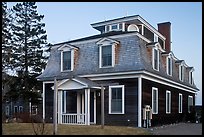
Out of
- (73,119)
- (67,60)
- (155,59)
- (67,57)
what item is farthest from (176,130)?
(67,57)

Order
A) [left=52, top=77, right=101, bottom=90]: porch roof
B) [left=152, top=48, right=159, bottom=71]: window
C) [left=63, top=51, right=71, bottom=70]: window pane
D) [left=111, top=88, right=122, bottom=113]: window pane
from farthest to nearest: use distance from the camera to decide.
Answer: [left=63, top=51, right=71, bottom=70]: window pane
[left=152, top=48, right=159, bottom=71]: window
[left=111, top=88, right=122, bottom=113]: window pane
[left=52, top=77, right=101, bottom=90]: porch roof

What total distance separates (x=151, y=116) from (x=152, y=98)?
156 cm

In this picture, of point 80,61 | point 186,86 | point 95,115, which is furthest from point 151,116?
point 186,86

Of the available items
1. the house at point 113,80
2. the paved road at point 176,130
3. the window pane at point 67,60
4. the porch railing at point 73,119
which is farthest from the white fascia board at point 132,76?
the paved road at point 176,130

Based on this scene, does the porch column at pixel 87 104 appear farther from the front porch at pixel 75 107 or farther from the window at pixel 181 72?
the window at pixel 181 72

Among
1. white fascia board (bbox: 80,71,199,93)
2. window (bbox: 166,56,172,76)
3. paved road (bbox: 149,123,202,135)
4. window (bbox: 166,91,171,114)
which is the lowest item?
paved road (bbox: 149,123,202,135)

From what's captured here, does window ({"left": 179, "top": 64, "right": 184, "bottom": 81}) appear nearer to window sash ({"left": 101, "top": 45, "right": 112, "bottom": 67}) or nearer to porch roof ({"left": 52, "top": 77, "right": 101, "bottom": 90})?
window sash ({"left": 101, "top": 45, "right": 112, "bottom": 67})

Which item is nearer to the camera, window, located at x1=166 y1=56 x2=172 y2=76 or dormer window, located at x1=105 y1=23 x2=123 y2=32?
window, located at x1=166 y1=56 x2=172 y2=76

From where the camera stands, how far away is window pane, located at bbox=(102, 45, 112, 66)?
21469mm

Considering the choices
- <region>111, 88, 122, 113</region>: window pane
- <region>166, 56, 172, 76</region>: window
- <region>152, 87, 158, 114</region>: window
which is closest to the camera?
<region>111, 88, 122, 113</region>: window pane

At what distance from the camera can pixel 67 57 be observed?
23703 millimetres

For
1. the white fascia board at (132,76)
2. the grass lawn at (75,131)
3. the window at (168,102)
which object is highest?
the white fascia board at (132,76)

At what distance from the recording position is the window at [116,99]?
2027cm

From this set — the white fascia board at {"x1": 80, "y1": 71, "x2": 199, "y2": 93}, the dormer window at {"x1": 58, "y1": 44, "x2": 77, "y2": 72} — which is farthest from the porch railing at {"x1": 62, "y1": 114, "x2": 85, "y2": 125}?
the dormer window at {"x1": 58, "y1": 44, "x2": 77, "y2": 72}
